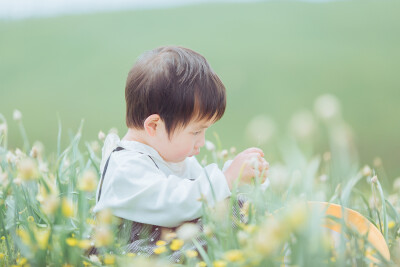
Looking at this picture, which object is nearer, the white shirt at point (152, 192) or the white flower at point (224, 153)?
the white shirt at point (152, 192)

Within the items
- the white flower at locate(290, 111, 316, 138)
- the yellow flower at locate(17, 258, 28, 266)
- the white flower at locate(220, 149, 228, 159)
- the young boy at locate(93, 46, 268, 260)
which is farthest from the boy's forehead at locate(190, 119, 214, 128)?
the yellow flower at locate(17, 258, 28, 266)

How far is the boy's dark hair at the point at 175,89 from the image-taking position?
1.65 m

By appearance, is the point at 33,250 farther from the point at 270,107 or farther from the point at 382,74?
the point at 382,74

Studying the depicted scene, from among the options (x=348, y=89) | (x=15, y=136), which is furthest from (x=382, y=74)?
(x=15, y=136)

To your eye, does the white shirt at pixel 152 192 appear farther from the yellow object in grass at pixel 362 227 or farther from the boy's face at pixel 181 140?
the yellow object in grass at pixel 362 227

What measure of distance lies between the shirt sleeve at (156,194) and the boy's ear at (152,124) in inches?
5.3

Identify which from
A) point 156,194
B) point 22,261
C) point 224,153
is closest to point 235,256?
point 156,194

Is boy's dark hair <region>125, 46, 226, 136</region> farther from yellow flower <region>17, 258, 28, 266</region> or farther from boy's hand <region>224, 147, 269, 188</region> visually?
yellow flower <region>17, 258, 28, 266</region>

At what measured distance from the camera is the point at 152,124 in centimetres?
169

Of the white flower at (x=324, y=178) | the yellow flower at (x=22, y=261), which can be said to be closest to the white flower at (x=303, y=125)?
the yellow flower at (x=22, y=261)

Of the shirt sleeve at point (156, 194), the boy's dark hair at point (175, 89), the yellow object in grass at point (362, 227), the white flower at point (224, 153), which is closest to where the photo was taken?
the yellow object in grass at point (362, 227)

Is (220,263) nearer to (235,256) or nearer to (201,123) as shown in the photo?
(235,256)

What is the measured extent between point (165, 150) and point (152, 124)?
97mm

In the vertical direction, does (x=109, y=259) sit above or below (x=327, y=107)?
below
